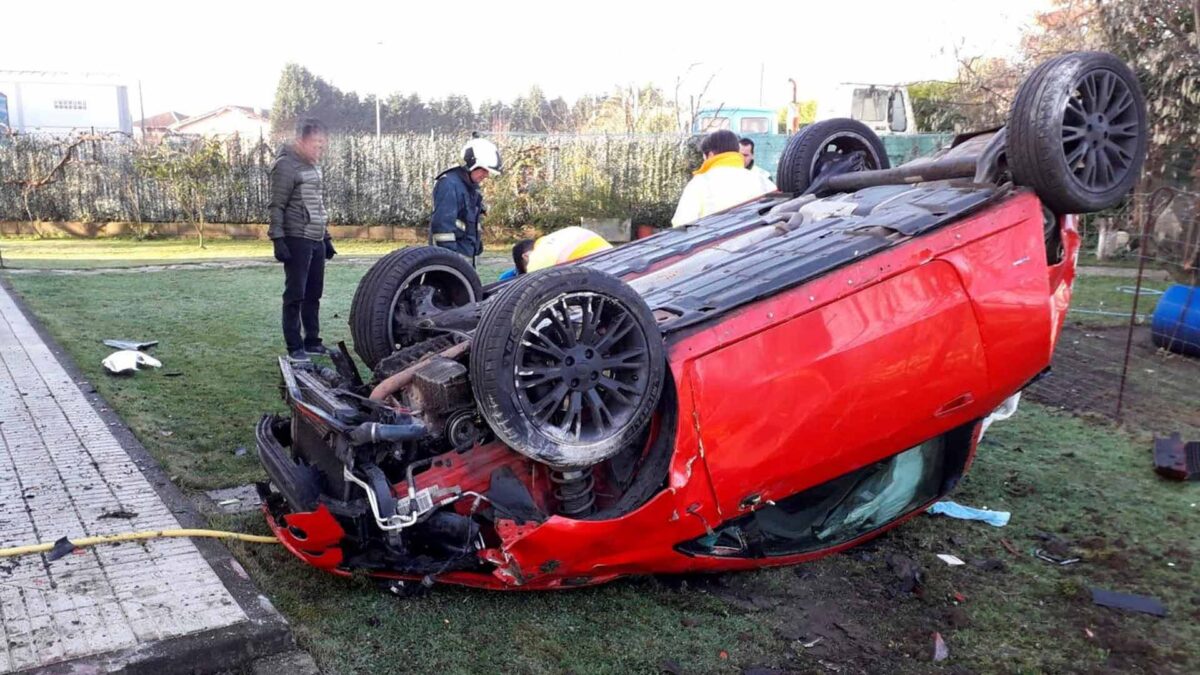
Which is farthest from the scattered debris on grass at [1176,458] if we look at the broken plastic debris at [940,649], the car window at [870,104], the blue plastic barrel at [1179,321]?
the car window at [870,104]

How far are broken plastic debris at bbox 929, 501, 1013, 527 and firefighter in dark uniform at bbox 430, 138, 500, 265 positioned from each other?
3.94 m

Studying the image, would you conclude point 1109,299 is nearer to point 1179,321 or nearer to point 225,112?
point 1179,321

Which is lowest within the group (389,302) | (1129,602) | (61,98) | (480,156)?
(1129,602)

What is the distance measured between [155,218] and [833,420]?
1751cm

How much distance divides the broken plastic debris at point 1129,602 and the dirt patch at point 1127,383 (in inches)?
96.0

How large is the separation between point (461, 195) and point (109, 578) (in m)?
4.11

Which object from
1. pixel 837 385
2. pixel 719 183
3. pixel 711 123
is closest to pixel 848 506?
pixel 837 385

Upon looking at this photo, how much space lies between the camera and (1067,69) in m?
3.74

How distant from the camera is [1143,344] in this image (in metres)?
7.82

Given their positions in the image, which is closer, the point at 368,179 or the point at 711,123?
the point at 368,179

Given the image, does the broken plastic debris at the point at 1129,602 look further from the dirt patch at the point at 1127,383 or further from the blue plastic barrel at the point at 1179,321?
the blue plastic barrel at the point at 1179,321

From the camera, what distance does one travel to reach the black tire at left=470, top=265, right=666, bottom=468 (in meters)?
2.92

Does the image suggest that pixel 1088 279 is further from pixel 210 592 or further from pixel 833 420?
pixel 210 592

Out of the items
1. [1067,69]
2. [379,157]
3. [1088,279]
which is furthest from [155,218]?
[1067,69]
